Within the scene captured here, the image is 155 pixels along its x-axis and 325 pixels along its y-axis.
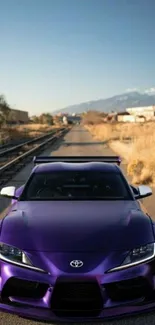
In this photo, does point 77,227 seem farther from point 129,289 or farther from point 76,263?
point 129,289

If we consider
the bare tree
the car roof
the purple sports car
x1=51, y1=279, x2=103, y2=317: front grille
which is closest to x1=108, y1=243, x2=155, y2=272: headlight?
the purple sports car

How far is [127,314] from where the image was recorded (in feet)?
11.9

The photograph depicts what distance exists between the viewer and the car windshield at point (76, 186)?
527 cm

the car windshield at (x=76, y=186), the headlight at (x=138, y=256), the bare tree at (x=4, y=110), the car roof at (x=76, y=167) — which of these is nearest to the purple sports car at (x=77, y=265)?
the headlight at (x=138, y=256)

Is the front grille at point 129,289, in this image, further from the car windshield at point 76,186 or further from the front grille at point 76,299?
the car windshield at point 76,186

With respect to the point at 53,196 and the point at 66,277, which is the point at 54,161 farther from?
the point at 66,277

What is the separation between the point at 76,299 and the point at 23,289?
44 centimetres

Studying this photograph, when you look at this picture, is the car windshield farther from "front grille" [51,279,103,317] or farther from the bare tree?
the bare tree

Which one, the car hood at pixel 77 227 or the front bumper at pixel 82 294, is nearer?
the front bumper at pixel 82 294

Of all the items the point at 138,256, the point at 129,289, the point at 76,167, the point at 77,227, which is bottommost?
the point at 129,289

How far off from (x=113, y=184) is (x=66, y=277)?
214cm

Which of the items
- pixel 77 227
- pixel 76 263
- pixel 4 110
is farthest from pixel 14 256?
pixel 4 110

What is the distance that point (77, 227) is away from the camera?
4.14 metres

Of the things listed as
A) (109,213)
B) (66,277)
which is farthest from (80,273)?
(109,213)
